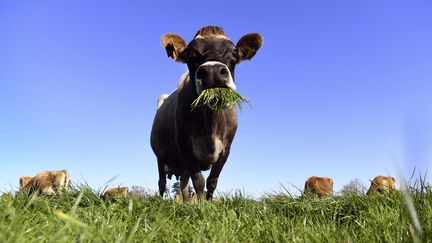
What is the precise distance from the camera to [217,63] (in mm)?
8281

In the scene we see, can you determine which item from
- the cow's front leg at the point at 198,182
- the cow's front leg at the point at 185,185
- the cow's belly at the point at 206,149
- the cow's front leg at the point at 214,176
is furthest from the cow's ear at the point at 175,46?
the cow's front leg at the point at 185,185

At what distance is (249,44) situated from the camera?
381 inches

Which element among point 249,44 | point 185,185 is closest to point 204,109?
point 249,44

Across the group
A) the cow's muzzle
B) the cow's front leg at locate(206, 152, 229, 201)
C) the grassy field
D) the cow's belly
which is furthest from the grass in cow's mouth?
the grassy field

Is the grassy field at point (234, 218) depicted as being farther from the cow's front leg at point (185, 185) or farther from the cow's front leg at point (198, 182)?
the cow's front leg at point (185, 185)

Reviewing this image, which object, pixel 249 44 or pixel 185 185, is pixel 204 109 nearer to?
pixel 249 44

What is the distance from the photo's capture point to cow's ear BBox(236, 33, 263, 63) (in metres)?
9.61

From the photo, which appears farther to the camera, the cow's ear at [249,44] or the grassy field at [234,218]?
the cow's ear at [249,44]

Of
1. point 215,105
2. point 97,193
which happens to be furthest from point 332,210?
point 215,105

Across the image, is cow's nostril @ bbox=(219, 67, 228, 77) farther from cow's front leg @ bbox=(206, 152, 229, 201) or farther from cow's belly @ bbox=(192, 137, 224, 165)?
cow's front leg @ bbox=(206, 152, 229, 201)

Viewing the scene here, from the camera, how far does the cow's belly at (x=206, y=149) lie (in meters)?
9.31

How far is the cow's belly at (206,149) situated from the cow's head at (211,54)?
1.15 m

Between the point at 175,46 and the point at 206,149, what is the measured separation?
208 cm

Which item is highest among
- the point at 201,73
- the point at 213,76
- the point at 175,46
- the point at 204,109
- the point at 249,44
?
the point at 249,44
